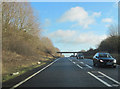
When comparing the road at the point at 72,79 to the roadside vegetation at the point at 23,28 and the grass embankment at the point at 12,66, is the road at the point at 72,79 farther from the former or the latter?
the roadside vegetation at the point at 23,28

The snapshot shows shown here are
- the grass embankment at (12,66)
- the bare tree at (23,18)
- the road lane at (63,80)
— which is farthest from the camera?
the bare tree at (23,18)

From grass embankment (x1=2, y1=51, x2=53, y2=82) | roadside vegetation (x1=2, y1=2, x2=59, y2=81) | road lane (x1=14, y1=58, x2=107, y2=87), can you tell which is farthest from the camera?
roadside vegetation (x1=2, y1=2, x2=59, y2=81)

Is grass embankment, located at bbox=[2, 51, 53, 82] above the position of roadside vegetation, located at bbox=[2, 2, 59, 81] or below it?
below

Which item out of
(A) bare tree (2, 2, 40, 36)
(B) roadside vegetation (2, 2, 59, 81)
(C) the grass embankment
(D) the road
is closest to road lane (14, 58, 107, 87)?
(D) the road

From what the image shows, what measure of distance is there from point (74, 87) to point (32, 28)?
27378 mm

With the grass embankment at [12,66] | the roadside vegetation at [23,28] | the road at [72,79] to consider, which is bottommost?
the road at [72,79]

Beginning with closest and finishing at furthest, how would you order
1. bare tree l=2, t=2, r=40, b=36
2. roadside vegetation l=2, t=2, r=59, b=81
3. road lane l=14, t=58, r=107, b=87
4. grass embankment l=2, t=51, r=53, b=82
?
road lane l=14, t=58, r=107, b=87, grass embankment l=2, t=51, r=53, b=82, roadside vegetation l=2, t=2, r=59, b=81, bare tree l=2, t=2, r=40, b=36

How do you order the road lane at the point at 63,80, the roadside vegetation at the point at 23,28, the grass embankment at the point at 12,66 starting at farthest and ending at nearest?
1. the roadside vegetation at the point at 23,28
2. the grass embankment at the point at 12,66
3. the road lane at the point at 63,80

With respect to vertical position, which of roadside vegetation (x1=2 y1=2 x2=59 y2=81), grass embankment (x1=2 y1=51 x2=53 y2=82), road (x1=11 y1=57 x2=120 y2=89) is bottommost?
road (x1=11 y1=57 x2=120 y2=89)

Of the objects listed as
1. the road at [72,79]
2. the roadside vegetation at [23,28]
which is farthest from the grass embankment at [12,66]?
the roadside vegetation at [23,28]

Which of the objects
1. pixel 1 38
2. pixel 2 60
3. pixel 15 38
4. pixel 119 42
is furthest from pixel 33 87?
pixel 119 42

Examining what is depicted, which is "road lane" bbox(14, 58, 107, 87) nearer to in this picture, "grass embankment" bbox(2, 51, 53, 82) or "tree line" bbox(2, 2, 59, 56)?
"grass embankment" bbox(2, 51, 53, 82)

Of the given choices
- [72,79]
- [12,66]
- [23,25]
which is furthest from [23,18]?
[72,79]

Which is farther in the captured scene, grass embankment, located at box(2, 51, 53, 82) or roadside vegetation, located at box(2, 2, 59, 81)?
roadside vegetation, located at box(2, 2, 59, 81)
